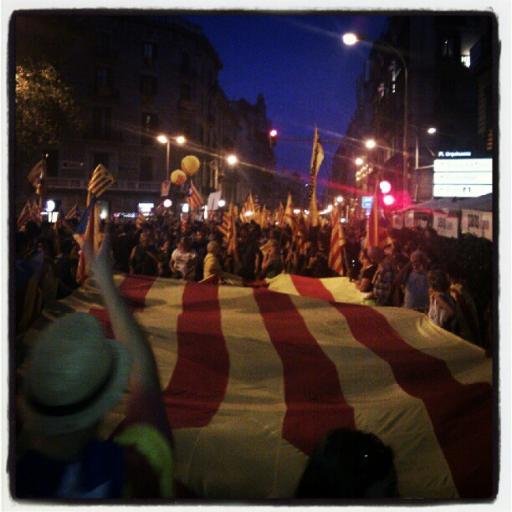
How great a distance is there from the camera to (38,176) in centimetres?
344

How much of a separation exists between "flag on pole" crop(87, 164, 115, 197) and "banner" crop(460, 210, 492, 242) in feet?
6.36

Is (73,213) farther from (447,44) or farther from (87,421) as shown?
(447,44)

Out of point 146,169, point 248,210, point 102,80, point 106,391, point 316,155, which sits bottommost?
point 106,391

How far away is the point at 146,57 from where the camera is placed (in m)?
3.79

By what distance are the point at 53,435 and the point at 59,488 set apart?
0.86ft

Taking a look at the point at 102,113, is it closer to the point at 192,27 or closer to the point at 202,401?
the point at 192,27

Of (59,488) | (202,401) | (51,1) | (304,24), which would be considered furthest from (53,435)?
(304,24)

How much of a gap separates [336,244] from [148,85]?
65.1 inches

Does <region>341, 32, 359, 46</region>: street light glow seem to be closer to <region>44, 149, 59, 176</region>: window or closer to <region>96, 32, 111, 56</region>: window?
<region>96, 32, 111, 56</region>: window

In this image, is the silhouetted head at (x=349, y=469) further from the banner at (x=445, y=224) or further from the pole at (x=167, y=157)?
the pole at (x=167, y=157)

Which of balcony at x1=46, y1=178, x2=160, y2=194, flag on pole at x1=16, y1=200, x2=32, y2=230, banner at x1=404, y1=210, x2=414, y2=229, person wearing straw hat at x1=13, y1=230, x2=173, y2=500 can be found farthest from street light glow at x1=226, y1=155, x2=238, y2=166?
banner at x1=404, y1=210, x2=414, y2=229

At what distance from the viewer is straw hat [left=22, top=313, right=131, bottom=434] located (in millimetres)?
2904

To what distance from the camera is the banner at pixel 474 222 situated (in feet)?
11.7

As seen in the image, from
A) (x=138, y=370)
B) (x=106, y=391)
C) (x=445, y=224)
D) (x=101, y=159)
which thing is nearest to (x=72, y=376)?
(x=106, y=391)
